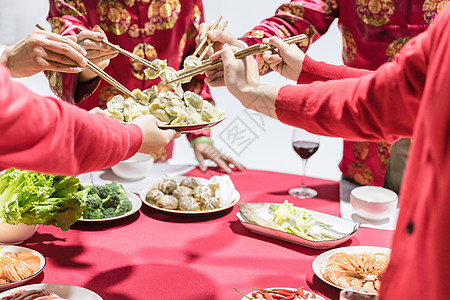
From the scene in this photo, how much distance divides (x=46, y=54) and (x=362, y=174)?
1560mm

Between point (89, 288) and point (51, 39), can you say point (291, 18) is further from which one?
point (89, 288)

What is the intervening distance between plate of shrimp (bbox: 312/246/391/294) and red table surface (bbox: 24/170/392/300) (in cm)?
4

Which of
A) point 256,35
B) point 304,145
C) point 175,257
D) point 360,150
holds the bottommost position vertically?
point 175,257

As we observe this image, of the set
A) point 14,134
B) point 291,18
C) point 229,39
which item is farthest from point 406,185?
point 291,18

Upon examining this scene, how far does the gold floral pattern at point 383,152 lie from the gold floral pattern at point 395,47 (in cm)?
42

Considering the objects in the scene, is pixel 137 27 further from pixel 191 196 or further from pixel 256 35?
pixel 191 196

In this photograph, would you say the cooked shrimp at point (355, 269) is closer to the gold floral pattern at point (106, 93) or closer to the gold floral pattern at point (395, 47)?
the gold floral pattern at point (395, 47)

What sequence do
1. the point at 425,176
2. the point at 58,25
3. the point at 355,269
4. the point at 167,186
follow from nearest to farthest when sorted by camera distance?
the point at 425,176 < the point at 355,269 < the point at 167,186 < the point at 58,25

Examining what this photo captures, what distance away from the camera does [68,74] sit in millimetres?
2268

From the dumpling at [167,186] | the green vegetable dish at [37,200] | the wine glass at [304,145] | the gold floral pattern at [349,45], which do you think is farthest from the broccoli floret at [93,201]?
the gold floral pattern at [349,45]

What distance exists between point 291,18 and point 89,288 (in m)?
1.77

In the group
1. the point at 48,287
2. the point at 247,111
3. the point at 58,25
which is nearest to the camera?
the point at 48,287

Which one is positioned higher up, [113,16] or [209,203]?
[113,16]

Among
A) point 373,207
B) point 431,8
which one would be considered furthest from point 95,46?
point 431,8
